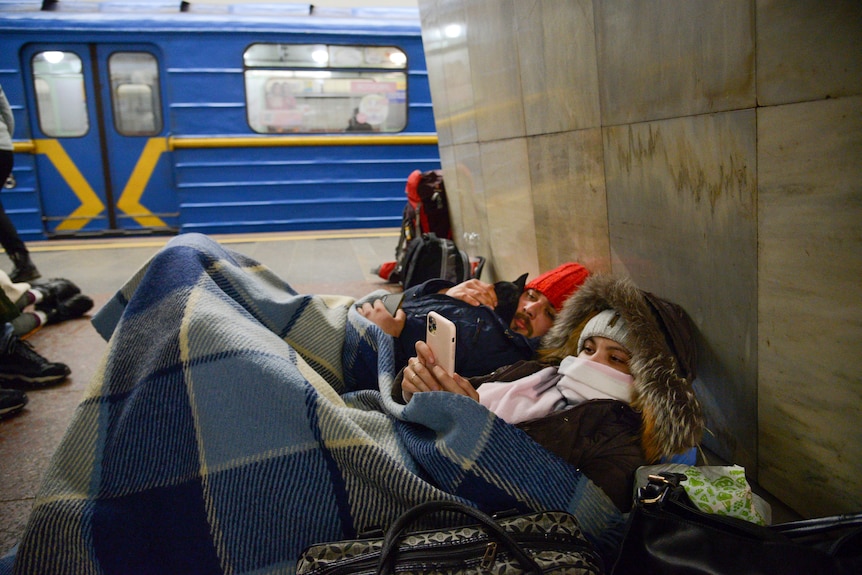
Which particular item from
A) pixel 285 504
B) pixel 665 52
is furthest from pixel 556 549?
pixel 665 52

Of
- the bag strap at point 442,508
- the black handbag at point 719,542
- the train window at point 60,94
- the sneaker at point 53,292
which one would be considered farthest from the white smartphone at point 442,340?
the train window at point 60,94

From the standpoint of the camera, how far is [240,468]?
1586mm

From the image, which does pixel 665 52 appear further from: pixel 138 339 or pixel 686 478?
pixel 138 339

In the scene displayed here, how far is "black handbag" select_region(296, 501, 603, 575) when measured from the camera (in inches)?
49.8

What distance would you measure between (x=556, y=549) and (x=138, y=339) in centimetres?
128

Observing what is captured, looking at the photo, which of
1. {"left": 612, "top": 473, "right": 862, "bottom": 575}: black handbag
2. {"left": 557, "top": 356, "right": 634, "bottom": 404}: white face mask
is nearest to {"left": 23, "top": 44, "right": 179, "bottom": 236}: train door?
{"left": 557, "top": 356, "right": 634, "bottom": 404}: white face mask

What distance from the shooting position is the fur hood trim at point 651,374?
1.60 metres

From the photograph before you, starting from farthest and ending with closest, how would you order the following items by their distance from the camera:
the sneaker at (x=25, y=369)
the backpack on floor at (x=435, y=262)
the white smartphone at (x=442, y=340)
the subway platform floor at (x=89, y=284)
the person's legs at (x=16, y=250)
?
the person's legs at (x=16, y=250) < the backpack on floor at (x=435, y=262) < the sneaker at (x=25, y=369) < the subway platform floor at (x=89, y=284) < the white smartphone at (x=442, y=340)

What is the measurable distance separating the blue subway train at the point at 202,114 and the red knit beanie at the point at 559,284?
564 cm

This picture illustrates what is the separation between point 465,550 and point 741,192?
114 centimetres

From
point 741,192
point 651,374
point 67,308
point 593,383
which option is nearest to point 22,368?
point 67,308

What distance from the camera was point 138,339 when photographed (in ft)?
A: 6.18

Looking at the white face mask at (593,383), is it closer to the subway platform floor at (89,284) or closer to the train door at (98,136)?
the subway platform floor at (89,284)

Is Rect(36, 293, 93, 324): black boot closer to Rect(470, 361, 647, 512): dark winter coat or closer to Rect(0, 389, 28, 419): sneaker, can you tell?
Rect(0, 389, 28, 419): sneaker
